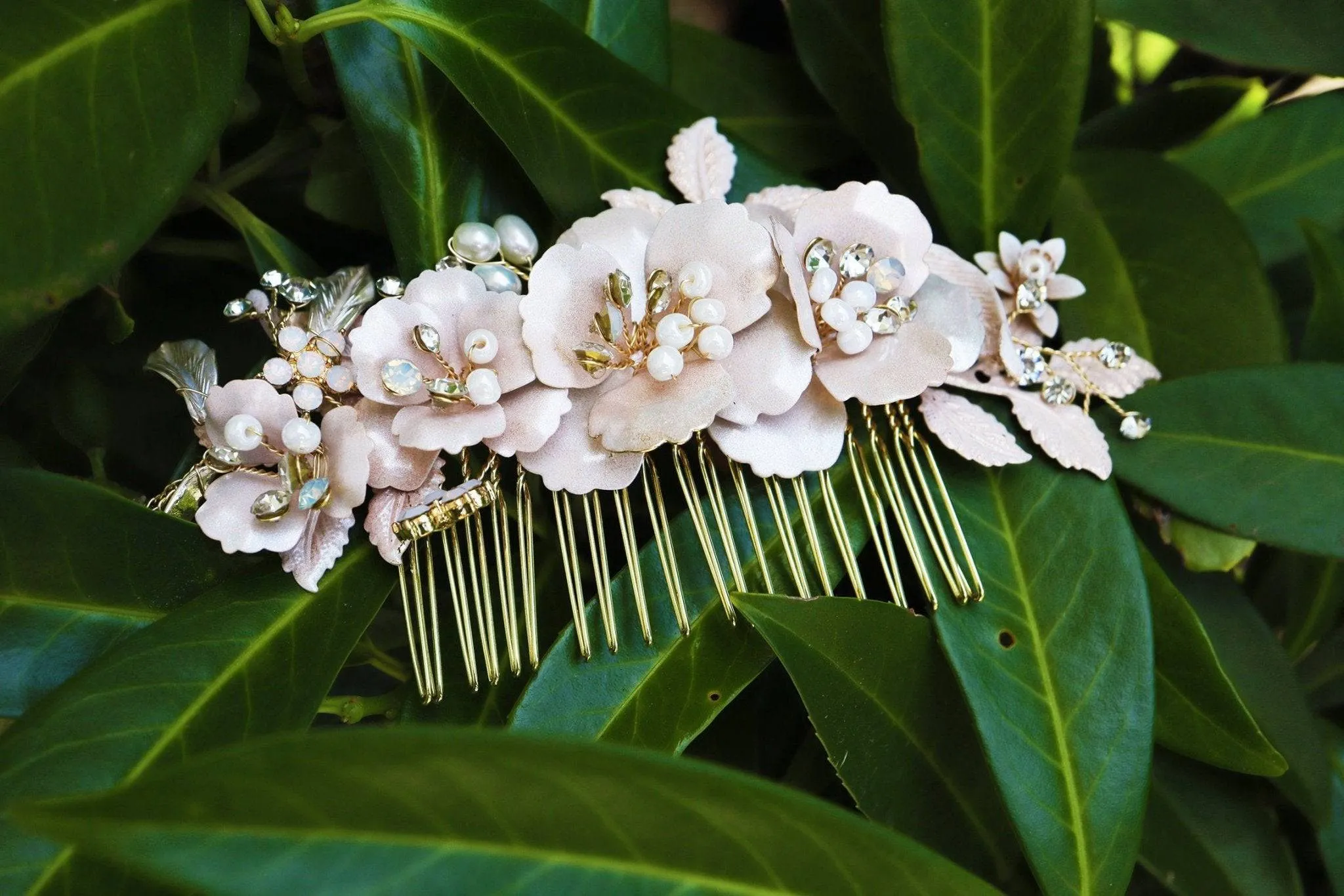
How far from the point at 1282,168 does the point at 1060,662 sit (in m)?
0.56

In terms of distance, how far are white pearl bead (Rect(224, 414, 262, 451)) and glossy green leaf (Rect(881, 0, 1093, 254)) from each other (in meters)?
0.49

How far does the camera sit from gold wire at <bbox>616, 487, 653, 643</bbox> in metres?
0.61

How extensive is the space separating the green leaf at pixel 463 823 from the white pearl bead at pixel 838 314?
0.31 metres

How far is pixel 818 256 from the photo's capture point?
2.07 feet

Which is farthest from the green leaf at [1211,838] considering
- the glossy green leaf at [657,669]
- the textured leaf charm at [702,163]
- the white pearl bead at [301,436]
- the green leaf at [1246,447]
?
the white pearl bead at [301,436]

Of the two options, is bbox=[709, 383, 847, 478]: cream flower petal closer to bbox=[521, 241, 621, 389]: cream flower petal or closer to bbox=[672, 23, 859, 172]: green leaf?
bbox=[521, 241, 621, 389]: cream flower petal

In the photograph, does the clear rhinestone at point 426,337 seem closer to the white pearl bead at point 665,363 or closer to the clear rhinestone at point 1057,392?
the white pearl bead at point 665,363

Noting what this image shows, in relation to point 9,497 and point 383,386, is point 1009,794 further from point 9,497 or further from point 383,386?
point 9,497

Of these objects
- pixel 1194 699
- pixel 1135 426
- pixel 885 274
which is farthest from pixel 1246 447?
pixel 885 274

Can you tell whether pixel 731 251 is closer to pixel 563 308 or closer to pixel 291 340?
pixel 563 308

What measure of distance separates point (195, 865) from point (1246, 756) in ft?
2.02

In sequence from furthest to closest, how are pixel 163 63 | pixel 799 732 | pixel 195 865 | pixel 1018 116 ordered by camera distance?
pixel 799 732 → pixel 1018 116 → pixel 163 63 → pixel 195 865

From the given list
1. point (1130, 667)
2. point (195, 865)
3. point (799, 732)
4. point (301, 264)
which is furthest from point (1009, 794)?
point (301, 264)

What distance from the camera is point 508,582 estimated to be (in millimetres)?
636
